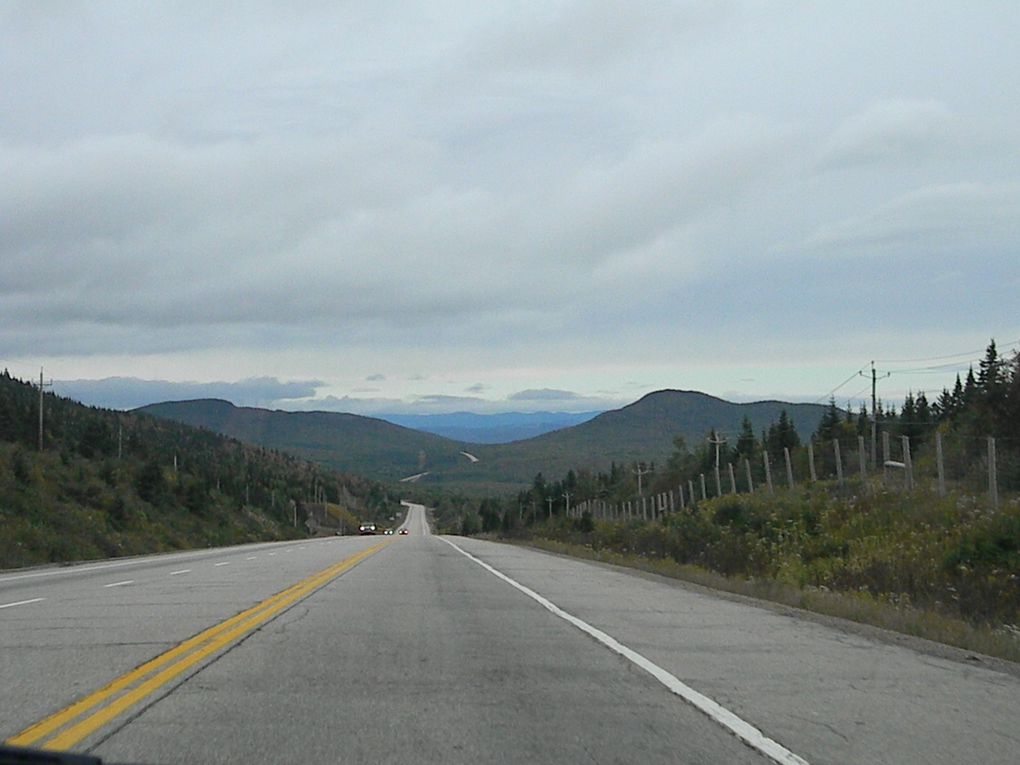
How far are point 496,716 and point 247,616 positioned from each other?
7269mm

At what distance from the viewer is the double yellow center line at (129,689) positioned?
727cm

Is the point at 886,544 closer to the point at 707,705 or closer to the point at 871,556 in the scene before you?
the point at 871,556

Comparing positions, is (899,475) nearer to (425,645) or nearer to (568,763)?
(425,645)

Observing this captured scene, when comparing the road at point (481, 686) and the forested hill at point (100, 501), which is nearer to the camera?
the road at point (481, 686)

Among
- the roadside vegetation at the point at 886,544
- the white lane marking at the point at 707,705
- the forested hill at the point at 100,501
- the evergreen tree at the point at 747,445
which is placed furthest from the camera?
the evergreen tree at the point at 747,445

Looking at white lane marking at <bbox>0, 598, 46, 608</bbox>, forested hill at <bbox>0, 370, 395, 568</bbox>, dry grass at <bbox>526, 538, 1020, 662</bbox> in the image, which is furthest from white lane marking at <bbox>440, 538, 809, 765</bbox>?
forested hill at <bbox>0, 370, 395, 568</bbox>

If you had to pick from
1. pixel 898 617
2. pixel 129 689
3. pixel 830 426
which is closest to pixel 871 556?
pixel 898 617

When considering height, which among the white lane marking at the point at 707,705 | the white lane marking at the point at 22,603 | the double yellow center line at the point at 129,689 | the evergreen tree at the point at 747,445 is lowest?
the white lane marking at the point at 22,603

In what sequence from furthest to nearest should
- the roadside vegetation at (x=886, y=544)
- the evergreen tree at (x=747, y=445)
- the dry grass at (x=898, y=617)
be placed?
the evergreen tree at (x=747, y=445) → the roadside vegetation at (x=886, y=544) → the dry grass at (x=898, y=617)

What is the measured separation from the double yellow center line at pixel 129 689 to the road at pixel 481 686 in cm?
3

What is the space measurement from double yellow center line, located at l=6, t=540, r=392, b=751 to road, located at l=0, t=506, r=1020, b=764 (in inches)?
1.4

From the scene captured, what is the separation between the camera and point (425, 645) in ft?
39.8

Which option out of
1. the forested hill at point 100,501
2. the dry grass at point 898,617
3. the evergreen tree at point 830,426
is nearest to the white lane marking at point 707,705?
the dry grass at point 898,617

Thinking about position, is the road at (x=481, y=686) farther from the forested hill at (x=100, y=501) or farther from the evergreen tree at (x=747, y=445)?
the evergreen tree at (x=747, y=445)
